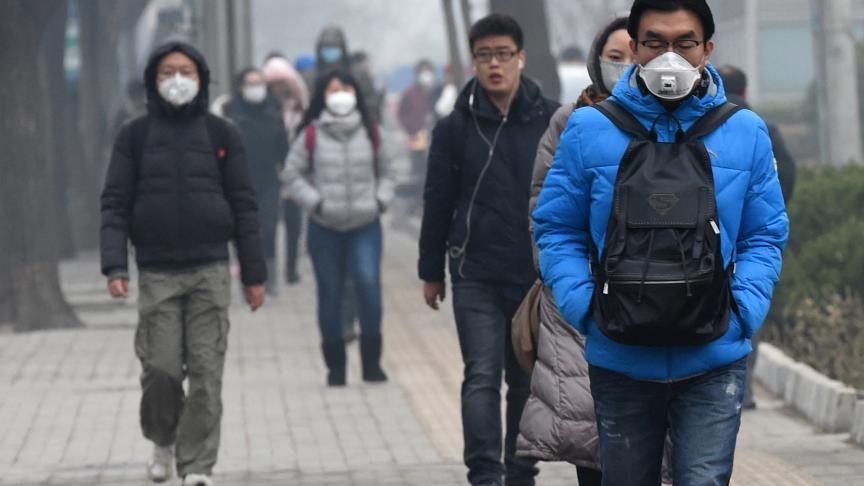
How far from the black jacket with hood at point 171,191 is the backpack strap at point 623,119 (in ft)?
12.0

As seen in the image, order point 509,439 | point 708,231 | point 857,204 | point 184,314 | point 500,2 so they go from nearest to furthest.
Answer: point 708,231, point 509,439, point 184,314, point 857,204, point 500,2

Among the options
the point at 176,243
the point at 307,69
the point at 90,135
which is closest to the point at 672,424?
the point at 176,243

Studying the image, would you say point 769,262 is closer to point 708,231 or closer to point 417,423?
point 708,231

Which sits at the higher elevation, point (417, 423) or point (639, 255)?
point (639, 255)

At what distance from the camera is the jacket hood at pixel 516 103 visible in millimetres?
7805

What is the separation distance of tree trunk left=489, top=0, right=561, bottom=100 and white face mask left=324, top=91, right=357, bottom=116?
6467mm

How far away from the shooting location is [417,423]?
10125 millimetres

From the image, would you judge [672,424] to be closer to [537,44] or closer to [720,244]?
[720,244]

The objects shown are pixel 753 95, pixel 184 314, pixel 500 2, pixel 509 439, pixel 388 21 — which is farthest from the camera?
pixel 388 21

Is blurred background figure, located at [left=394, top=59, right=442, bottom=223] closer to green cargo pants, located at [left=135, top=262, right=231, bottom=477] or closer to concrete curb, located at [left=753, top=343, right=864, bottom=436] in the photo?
concrete curb, located at [left=753, top=343, right=864, bottom=436]

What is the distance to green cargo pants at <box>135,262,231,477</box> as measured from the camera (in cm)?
828

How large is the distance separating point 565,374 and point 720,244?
1.41 metres

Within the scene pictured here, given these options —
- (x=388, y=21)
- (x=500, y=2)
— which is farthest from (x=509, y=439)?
(x=388, y=21)

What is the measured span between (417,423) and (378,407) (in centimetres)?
60
